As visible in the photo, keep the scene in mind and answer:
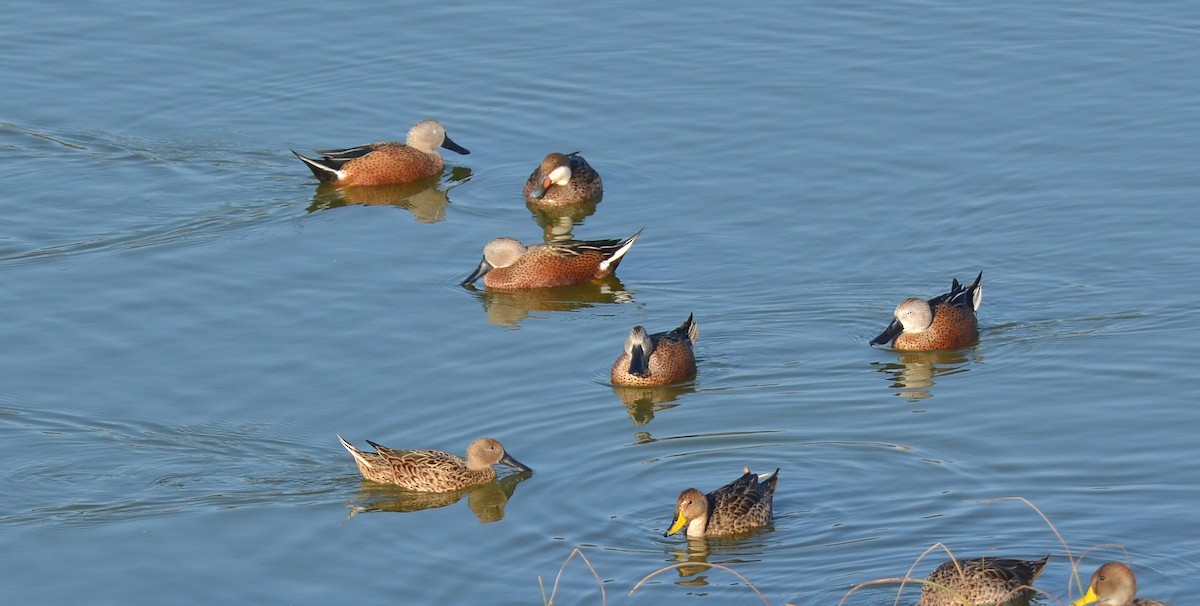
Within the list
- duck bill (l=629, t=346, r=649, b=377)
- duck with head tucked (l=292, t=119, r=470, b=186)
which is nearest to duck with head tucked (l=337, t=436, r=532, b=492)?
duck bill (l=629, t=346, r=649, b=377)

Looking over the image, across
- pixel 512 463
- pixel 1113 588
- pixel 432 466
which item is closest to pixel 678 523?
pixel 512 463

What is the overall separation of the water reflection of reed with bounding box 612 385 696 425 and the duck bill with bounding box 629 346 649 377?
0.14 meters

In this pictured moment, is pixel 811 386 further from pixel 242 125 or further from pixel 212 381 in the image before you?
pixel 242 125

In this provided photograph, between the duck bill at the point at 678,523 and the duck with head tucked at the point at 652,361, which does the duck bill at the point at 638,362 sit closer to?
the duck with head tucked at the point at 652,361

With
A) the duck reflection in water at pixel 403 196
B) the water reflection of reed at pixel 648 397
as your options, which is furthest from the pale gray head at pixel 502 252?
the water reflection of reed at pixel 648 397

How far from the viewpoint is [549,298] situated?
47.4ft

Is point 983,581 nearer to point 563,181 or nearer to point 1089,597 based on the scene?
point 1089,597

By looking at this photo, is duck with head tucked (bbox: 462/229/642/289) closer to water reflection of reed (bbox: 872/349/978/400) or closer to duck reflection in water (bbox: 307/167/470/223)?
duck reflection in water (bbox: 307/167/470/223)

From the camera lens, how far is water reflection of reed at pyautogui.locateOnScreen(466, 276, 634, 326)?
14.0m

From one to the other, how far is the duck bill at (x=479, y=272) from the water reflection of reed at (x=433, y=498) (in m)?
3.64

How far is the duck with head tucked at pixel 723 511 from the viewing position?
973 cm

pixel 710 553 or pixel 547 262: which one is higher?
pixel 547 262

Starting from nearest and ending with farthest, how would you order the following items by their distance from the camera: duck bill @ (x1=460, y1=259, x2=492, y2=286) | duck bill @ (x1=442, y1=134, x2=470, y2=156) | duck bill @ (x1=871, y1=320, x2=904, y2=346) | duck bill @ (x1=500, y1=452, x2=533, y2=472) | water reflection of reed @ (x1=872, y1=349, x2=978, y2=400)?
duck bill @ (x1=500, y1=452, x2=533, y2=472), water reflection of reed @ (x1=872, y1=349, x2=978, y2=400), duck bill @ (x1=871, y1=320, x2=904, y2=346), duck bill @ (x1=460, y1=259, x2=492, y2=286), duck bill @ (x1=442, y1=134, x2=470, y2=156)

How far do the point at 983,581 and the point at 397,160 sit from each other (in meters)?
9.53
